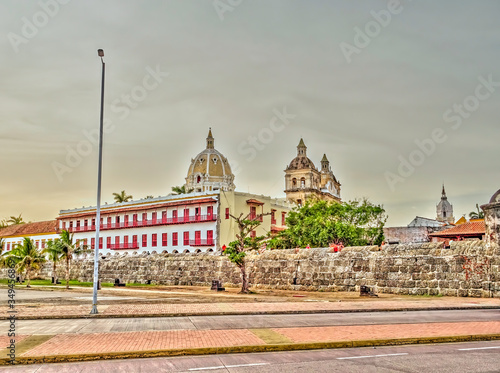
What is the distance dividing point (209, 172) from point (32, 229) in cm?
3065

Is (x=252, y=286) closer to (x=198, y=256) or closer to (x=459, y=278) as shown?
(x=198, y=256)

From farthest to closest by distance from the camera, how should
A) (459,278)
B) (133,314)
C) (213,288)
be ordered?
1. (213,288)
2. (459,278)
3. (133,314)

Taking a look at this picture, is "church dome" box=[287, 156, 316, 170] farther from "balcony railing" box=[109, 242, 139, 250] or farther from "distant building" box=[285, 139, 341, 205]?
"balcony railing" box=[109, 242, 139, 250]

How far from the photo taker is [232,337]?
35.9 ft

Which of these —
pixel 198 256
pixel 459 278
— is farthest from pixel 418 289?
pixel 198 256

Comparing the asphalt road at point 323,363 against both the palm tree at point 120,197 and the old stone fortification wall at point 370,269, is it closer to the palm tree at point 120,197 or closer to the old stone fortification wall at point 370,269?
the old stone fortification wall at point 370,269

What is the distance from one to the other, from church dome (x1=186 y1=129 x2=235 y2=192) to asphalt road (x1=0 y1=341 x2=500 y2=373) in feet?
258

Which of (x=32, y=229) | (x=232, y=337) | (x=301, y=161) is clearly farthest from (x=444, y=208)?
(x=232, y=337)

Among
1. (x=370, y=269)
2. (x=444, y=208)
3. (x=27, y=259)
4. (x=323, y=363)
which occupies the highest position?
(x=444, y=208)

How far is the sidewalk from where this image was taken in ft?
30.0

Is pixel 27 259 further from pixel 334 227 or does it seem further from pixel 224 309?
pixel 224 309

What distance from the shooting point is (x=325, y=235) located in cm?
4653

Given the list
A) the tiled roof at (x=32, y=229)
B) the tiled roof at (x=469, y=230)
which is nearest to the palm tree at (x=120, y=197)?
the tiled roof at (x=32, y=229)

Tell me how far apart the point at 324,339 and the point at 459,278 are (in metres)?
12.8
